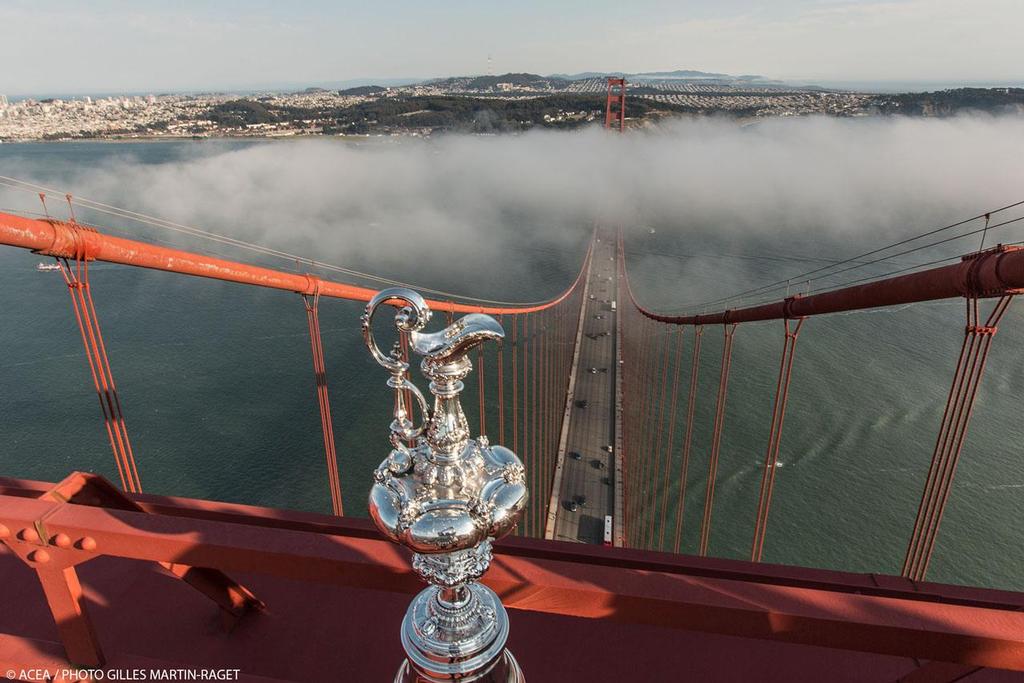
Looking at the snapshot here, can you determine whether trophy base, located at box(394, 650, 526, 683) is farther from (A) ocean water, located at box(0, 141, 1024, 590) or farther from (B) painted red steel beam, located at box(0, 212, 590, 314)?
(A) ocean water, located at box(0, 141, 1024, 590)

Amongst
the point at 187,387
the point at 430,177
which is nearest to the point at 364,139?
the point at 430,177

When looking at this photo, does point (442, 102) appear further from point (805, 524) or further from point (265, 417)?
point (805, 524)

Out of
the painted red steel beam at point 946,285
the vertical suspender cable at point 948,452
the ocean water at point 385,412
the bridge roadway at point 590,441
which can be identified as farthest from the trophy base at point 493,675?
the ocean water at point 385,412

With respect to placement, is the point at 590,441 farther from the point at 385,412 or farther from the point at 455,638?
the point at 455,638

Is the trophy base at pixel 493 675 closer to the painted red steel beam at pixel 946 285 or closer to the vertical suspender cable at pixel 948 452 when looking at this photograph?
the vertical suspender cable at pixel 948 452

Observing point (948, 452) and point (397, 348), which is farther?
point (948, 452)

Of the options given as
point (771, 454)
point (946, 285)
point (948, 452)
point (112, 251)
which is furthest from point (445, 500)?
point (771, 454)
